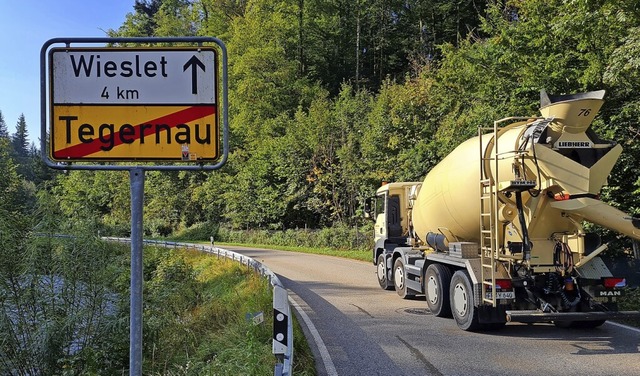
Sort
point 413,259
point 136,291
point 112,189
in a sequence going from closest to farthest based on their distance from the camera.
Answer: point 136,291
point 413,259
point 112,189

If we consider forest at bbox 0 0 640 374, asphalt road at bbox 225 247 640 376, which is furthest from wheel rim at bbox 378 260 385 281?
forest at bbox 0 0 640 374

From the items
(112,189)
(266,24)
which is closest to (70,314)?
(112,189)

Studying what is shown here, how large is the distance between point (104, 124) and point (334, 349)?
241 inches

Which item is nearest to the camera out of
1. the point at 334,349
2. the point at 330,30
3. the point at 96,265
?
the point at 334,349

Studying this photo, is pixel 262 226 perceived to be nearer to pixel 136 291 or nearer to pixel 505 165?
pixel 505 165

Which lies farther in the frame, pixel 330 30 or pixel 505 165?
pixel 330 30

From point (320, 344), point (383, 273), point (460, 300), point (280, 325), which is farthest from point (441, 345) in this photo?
point (383, 273)

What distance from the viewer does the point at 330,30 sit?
52906 mm

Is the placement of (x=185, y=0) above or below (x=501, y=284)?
above

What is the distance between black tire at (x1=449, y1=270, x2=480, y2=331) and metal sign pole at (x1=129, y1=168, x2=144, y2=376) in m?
7.19

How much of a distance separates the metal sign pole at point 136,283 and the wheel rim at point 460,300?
7.43 metres

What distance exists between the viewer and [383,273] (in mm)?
14461

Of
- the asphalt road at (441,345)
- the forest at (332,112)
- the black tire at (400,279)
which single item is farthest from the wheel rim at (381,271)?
the forest at (332,112)

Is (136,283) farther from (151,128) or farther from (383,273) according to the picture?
(383,273)
